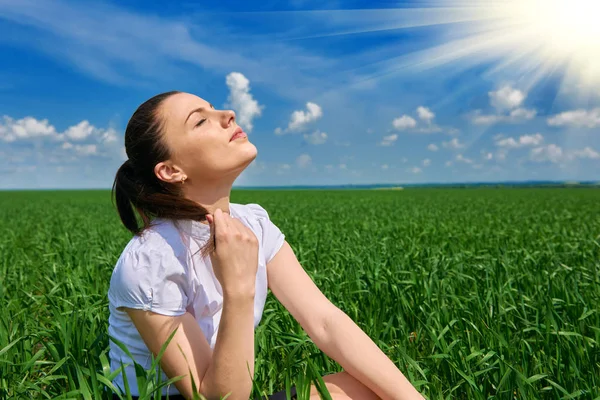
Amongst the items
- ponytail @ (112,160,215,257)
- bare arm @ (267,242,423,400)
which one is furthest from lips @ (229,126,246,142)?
bare arm @ (267,242,423,400)

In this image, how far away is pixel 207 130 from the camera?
1923 mm

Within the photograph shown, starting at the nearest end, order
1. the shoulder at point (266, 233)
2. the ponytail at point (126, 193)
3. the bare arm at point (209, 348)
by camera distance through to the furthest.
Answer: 1. the bare arm at point (209, 348)
2. the ponytail at point (126, 193)
3. the shoulder at point (266, 233)

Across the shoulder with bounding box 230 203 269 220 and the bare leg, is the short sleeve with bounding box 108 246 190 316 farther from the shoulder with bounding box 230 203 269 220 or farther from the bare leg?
the bare leg

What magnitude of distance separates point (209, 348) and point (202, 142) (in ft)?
2.61

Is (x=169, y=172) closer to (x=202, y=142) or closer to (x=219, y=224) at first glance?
(x=202, y=142)

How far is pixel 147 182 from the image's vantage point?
2.01 m

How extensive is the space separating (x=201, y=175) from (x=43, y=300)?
3173mm

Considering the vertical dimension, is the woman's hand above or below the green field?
above

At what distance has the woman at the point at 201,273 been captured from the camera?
1669mm

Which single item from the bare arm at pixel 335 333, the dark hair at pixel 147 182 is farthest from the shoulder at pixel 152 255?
the bare arm at pixel 335 333

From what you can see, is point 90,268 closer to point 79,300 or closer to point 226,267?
point 79,300

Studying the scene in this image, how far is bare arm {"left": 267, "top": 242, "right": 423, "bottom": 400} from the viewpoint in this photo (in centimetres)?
195

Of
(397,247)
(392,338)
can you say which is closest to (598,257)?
(397,247)

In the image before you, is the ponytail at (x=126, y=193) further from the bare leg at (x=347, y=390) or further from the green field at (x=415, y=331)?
the bare leg at (x=347, y=390)
